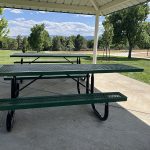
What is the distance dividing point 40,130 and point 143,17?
19.9 metres

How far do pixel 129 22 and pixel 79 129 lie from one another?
749 inches

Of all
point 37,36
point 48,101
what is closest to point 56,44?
point 37,36

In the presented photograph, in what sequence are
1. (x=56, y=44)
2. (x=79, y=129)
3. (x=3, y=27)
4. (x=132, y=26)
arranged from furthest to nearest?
(x=56, y=44)
(x=132, y=26)
(x=3, y=27)
(x=79, y=129)

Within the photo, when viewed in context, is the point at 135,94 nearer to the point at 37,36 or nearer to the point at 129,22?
the point at 129,22

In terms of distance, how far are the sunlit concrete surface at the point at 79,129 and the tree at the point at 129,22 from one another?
16.8 m

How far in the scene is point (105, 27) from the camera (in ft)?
54.5

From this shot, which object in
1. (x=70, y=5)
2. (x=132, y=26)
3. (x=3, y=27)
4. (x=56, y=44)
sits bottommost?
(x=56, y=44)

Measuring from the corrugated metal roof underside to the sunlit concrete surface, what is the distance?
14.3 ft

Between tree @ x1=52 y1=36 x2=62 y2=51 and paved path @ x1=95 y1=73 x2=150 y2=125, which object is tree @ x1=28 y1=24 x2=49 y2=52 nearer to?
tree @ x1=52 y1=36 x2=62 y2=51

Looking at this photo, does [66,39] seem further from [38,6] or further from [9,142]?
[9,142]

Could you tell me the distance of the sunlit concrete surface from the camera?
10.0 ft

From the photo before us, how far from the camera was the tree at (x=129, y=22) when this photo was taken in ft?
68.0

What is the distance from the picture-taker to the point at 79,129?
3549 millimetres

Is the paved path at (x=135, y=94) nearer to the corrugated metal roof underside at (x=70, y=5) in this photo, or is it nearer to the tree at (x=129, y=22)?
the corrugated metal roof underside at (x=70, y=5)
